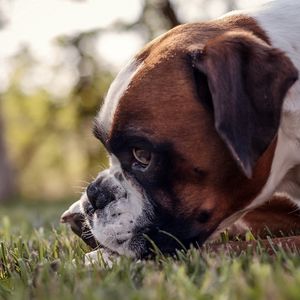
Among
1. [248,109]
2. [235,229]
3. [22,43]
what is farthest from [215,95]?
[22,43]

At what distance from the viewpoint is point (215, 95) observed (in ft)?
10.3

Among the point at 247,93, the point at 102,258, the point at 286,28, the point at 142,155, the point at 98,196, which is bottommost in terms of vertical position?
the point at 102,258

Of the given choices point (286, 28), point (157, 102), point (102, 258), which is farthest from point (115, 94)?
point (286, 28)

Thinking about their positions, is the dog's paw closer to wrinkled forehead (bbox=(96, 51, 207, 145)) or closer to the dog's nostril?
the dog's nostril

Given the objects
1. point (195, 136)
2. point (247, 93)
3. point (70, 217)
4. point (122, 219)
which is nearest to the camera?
point (247, 93)

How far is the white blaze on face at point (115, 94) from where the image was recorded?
3.43 metres

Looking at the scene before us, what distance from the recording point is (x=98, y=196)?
353cm

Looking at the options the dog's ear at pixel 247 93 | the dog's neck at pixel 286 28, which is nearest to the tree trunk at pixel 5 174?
the dog's neck at pixel 286 28

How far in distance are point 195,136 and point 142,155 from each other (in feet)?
0.85

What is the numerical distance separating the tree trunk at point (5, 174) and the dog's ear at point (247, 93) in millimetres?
15560

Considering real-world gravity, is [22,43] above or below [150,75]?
below

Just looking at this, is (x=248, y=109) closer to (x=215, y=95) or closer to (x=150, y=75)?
Answer: (x=215, y=95)

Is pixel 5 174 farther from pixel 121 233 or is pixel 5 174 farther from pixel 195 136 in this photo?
pixel 195 136

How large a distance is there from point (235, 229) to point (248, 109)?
→ 947mm
